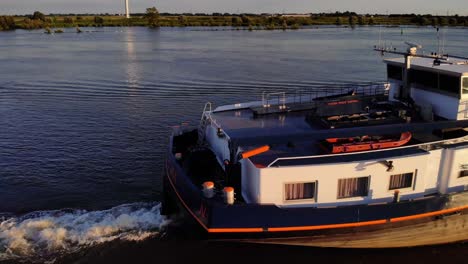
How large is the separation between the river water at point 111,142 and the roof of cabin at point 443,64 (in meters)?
3.00

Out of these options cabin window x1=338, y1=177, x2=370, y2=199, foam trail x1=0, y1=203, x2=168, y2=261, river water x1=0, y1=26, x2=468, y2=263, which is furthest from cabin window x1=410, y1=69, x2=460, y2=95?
foam trail x1=0, y1=203, x2=168, y2=261

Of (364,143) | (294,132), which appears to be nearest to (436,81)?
(364,143)

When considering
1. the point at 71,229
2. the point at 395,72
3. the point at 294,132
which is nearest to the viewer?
the point at 294,132

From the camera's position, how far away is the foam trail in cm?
1091

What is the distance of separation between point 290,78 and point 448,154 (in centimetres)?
2325

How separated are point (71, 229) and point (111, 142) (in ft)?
25.1

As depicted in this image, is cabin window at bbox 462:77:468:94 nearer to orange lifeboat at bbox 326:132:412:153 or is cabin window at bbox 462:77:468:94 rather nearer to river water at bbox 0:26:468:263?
orange lifeboat at bbox 326:132:412:153

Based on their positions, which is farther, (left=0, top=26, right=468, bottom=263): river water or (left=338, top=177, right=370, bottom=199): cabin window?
(left=0, top=26, right=468, bottom=263): river water

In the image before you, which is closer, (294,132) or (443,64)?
(294,132)

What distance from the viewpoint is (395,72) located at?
1295 centimetres

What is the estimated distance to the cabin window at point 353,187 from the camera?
31.5 feet

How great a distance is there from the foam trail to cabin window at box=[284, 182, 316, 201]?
4.19 metres

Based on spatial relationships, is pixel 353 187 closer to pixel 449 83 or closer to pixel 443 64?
pixel 449 83

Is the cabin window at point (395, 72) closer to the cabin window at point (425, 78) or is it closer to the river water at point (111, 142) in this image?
the cabin window at point (425, 78)
